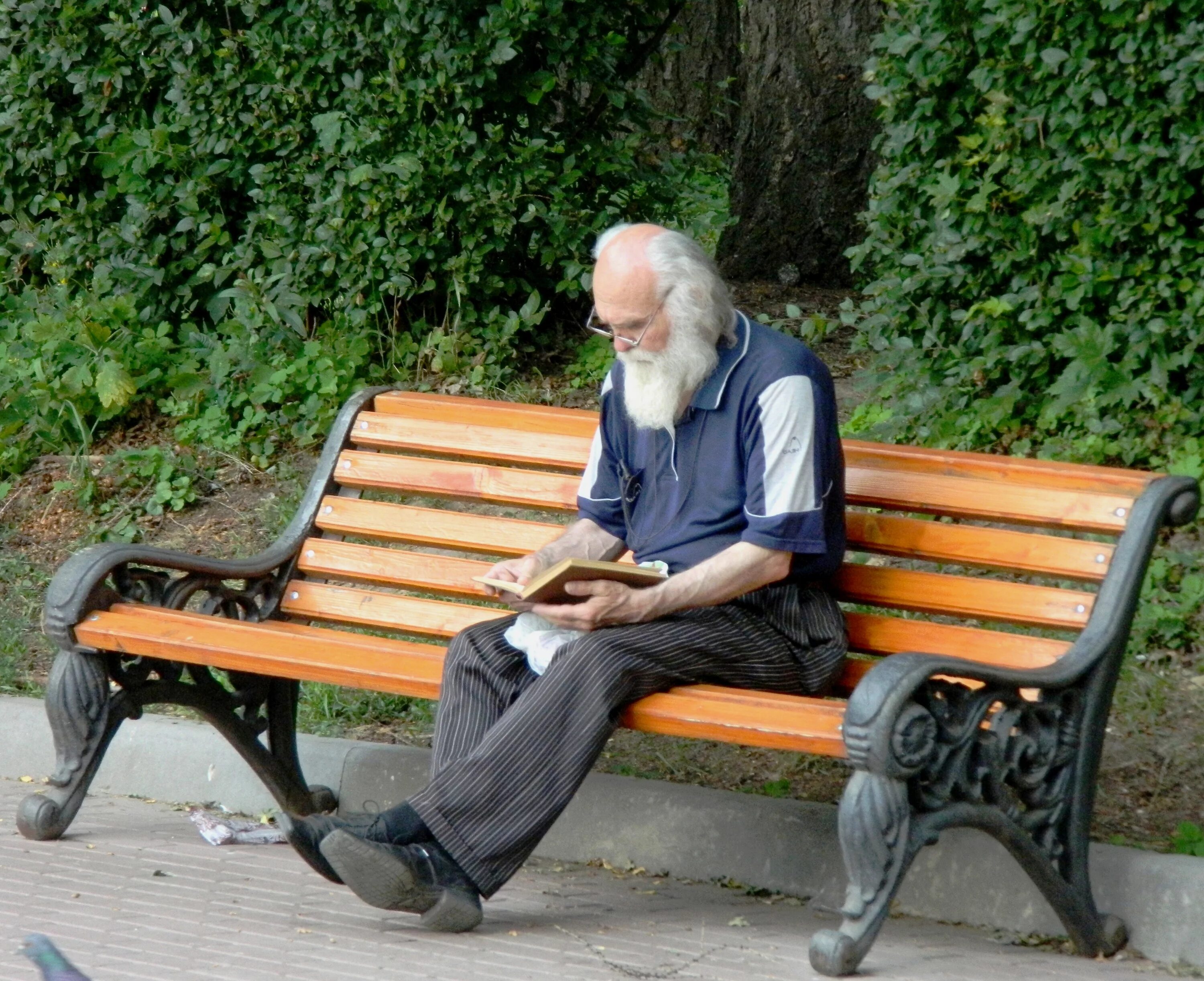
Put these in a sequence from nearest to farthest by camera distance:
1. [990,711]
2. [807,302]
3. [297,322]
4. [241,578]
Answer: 1. [990,711]
2. [241,578]
3. [297,322]
4. [807,302]

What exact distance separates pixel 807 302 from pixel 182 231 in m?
2.73

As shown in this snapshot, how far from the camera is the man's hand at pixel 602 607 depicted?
3.68m

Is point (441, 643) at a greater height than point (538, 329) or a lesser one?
lesser

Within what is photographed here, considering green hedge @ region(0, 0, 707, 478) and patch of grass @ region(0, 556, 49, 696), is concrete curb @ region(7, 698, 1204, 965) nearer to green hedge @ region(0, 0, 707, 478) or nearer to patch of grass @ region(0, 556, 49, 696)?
patch of grass @ region(0, 556, 49, 696)

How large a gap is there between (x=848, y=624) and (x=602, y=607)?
0.72 meters

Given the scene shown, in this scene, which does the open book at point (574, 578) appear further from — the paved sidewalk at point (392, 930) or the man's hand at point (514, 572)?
the paved sidewalk at point (392, 930)

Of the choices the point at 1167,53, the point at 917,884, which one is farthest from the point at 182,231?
the point at 917,884

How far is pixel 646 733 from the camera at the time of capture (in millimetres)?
5000

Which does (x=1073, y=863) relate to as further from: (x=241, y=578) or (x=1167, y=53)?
(x=1167, y=53)

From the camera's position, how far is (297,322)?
6832 millimetres

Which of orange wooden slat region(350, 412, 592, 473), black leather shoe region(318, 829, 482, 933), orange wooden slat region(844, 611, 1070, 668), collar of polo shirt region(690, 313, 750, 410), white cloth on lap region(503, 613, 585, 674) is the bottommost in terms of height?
black leather shoe region(318, 829, 482, 933)

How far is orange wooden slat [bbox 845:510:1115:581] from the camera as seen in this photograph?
375cm

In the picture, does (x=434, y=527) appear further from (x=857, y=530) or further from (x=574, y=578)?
(x=857, y=530)

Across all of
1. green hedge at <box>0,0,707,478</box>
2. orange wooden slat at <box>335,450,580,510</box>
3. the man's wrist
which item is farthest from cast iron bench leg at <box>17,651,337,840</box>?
green hedge at <box>0,0,707,478</box>
